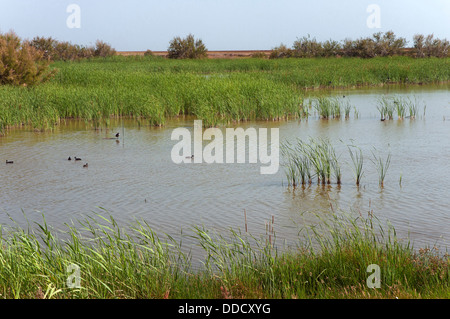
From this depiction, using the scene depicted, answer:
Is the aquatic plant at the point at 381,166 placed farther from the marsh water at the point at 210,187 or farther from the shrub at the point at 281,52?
the shrub at the point at 281,52

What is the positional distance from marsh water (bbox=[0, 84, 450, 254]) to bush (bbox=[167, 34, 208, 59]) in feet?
130

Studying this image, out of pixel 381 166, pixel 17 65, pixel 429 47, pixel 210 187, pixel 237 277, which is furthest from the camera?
pixel 429 47

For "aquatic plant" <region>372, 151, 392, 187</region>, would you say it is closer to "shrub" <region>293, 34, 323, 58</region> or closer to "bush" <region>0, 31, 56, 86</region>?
"bush" <region>0, 31, 56, 86</region>

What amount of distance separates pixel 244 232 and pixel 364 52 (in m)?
42.8

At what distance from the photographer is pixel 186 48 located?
53.1m

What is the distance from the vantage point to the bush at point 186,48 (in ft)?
173

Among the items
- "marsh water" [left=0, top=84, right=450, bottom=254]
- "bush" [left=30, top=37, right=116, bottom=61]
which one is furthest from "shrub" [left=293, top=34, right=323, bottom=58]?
"marsh water" [left=0, top=84, right=450, bottom=254]

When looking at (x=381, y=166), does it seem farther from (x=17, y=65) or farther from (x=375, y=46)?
(x=375, y=46)

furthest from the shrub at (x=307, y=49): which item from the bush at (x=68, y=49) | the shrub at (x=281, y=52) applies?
the bush at (x=68, y=49)

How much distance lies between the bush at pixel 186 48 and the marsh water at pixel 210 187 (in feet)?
130

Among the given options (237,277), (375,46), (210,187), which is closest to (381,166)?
(210,187)

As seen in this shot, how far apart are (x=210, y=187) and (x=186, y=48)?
45.7 metres

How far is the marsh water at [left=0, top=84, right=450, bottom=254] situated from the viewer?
6934 millimetres
